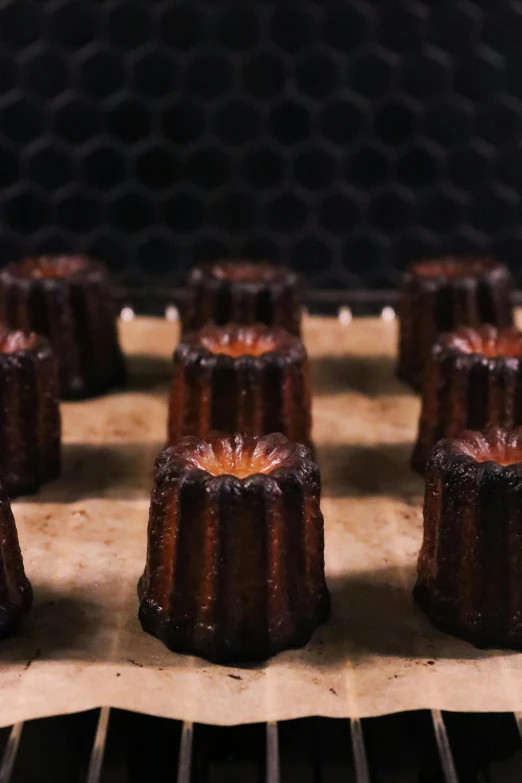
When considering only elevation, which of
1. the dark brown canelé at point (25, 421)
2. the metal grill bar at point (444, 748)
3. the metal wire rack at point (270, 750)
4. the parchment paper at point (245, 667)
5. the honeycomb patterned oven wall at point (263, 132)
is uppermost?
the honeycomb patterned oven wall at point (263, 132)

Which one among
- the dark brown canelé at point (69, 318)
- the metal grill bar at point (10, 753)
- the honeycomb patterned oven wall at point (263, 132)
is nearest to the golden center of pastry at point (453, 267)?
the honeycomb patterned oven wall at point (263, 132)

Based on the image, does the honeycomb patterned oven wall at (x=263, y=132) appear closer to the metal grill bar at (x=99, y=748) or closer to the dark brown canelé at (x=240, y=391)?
the dark brown canelé at (x=240, y=391)

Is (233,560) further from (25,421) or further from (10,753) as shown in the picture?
(25,421)

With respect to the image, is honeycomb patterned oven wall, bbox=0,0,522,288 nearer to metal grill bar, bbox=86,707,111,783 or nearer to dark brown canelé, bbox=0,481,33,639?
dark brown canelé, bbox=0,481,33,639

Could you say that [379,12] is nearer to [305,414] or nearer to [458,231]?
[458,231]

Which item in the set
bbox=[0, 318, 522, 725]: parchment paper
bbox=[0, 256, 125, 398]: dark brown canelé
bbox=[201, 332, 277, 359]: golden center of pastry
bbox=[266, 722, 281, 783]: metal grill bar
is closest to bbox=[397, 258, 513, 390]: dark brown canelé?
bbox=[0, 318, 522, 725]: parchment paper

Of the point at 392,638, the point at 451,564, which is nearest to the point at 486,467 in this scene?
the point at 451,564
